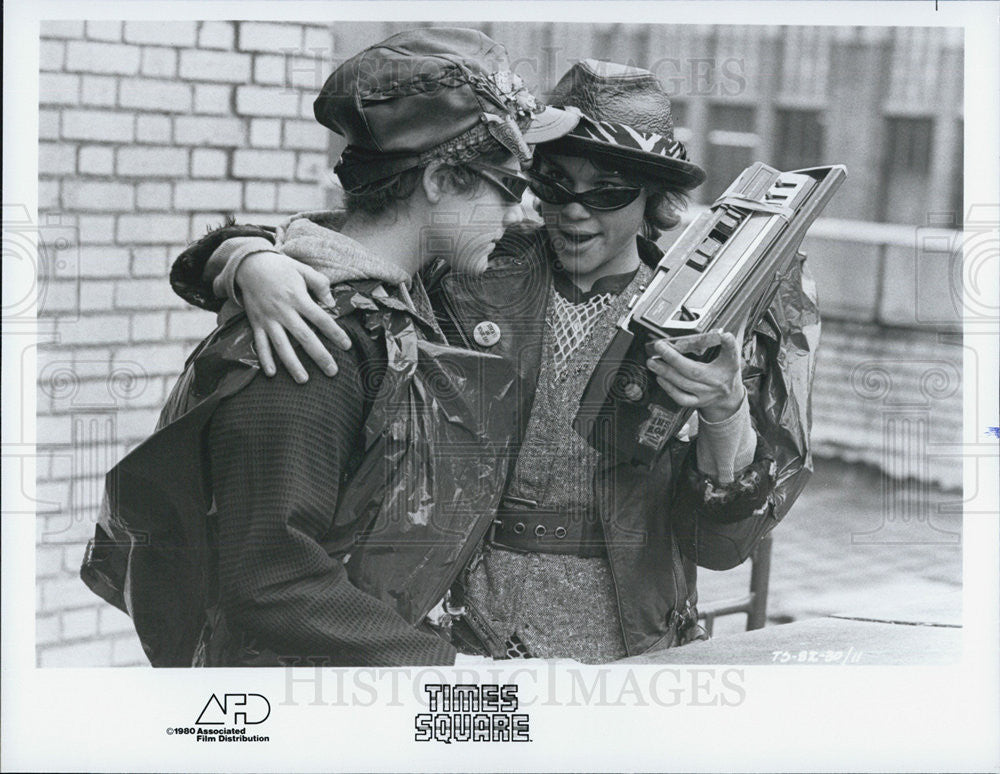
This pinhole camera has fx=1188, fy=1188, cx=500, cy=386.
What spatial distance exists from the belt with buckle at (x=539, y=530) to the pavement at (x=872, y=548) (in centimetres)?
51

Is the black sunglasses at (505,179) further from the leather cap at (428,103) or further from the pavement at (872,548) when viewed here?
the pavement at (872,548)

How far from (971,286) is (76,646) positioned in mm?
2921

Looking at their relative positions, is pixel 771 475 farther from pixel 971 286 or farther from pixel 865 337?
pixel 971 286

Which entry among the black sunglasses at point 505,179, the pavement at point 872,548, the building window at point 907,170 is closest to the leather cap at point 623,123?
the black sunglasses at point 505,179

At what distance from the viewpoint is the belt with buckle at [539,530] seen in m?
3.33

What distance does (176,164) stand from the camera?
350 cm

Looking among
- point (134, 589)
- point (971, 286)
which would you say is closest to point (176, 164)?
point (134, 589)

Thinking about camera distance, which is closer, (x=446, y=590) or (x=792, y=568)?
(x=446, y=590)

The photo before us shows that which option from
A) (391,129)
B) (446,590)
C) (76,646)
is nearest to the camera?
(391,129)

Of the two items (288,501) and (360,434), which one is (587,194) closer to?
(360,434)

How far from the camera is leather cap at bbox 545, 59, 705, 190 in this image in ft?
10.7

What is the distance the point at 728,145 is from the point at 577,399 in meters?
0.87

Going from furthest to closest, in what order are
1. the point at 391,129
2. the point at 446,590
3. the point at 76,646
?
1. the point at 76,646
2. the point at 446,590
3. the point at 391,129

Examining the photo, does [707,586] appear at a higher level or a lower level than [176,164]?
lower
